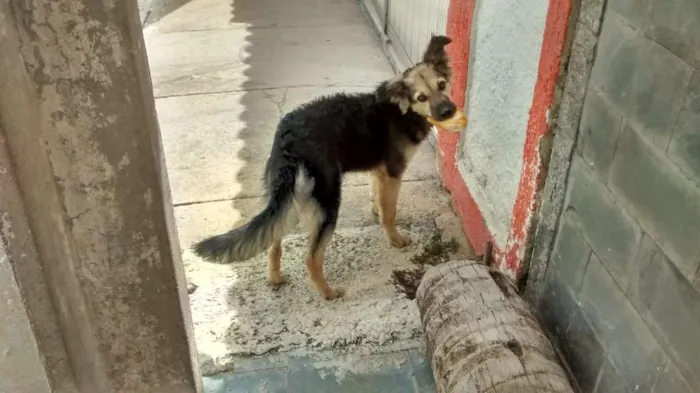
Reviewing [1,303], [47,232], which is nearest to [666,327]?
[47,232]

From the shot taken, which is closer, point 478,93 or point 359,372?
point 359,372

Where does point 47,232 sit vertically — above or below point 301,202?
above

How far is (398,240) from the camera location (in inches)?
132

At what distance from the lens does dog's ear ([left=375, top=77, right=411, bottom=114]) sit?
2920mm

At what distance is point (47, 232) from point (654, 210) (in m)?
1.75

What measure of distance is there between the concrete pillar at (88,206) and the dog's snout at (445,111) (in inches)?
55.0

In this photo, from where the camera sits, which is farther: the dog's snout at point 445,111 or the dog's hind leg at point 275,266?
the dog's hind leg at point 275,266

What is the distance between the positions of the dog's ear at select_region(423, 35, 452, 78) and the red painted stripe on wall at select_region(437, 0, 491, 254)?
16.3 inches

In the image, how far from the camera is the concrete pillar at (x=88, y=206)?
58.4 inches

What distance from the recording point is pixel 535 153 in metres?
2.47

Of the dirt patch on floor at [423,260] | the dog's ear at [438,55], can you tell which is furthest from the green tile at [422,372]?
the dog's ear at [438,55]

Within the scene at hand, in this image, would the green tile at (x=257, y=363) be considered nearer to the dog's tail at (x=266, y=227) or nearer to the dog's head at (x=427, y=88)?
the dog's tail at (x=266, y=227)

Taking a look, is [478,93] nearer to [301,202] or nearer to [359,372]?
[301,202]

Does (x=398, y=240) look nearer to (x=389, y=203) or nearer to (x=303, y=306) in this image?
(x=389, y=203)
